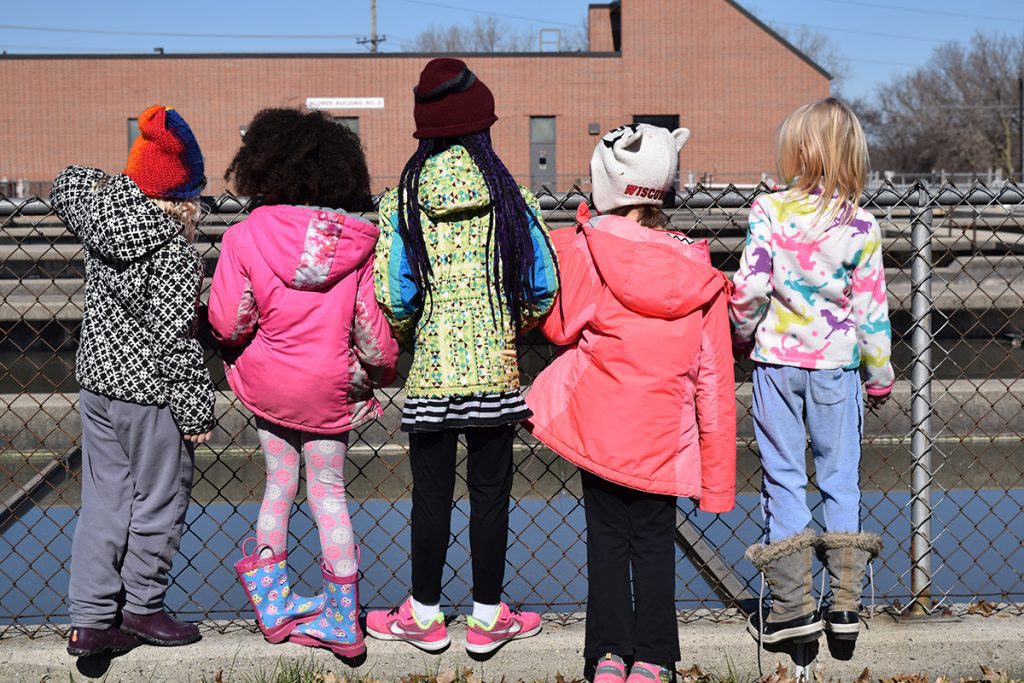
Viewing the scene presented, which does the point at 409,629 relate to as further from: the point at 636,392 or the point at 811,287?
the point at 811,287

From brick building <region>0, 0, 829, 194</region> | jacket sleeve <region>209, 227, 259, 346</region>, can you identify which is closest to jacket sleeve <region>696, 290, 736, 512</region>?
jacket sleeve <region>209, 227, 259, 346</region>

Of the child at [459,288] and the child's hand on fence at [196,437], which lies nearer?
the child at [459,288]

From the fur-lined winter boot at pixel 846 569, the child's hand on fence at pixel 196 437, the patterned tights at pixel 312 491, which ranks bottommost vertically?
the fur-lined winter boot at pixel 846 569

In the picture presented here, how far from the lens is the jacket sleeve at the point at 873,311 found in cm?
337

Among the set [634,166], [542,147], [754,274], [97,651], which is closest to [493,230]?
[634,166]

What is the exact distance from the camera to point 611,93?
1686 inches

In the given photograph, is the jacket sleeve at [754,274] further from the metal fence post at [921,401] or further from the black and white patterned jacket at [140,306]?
the black and white patterned jacket at [140,306]

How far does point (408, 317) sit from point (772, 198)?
119 cm

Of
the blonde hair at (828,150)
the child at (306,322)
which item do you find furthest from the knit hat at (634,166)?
the child at (306,322)

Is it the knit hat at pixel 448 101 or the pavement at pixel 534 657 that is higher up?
the knit hat at pixel 448 101

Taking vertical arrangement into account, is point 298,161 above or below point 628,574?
above

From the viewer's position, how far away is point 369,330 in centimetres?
343

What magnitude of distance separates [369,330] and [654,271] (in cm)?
91

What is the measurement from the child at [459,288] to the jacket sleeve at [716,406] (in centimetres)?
50
